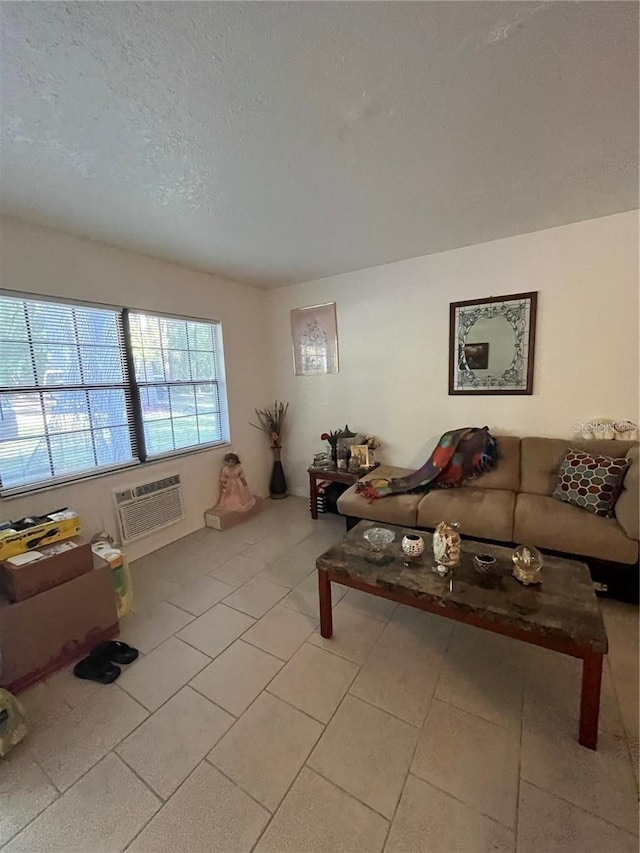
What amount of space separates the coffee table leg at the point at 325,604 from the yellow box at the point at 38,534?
1407mm

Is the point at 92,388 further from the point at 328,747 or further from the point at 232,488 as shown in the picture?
the point at 328,747

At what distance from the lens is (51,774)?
121 centimetres

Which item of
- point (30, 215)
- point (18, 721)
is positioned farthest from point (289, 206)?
point (18, 721)

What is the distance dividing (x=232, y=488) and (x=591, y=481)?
2.86m

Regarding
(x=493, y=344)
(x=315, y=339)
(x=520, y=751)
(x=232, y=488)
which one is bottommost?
(x=520, y=751)

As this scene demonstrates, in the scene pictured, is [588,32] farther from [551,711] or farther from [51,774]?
[51,774]

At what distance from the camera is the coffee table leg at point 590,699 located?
117 centimetres

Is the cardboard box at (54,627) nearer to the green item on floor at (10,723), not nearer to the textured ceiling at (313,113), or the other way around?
the green item on floor at (10,723)

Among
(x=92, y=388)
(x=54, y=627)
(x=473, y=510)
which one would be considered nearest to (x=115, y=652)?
(x=54, y=627)

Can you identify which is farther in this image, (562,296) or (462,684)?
(562,296)

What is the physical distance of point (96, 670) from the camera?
63.4 inches

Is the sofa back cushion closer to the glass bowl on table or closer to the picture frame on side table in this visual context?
the picture frame on side table

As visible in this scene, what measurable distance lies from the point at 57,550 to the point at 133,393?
4.31 ft

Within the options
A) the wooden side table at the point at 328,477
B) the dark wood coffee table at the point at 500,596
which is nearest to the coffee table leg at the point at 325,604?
the dark wood coffee table at the point at 500,596
